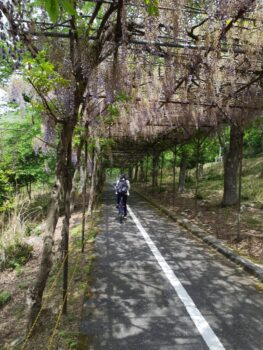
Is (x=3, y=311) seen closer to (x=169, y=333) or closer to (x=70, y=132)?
(x=169, y=333)

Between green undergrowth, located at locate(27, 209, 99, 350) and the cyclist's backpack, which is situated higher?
the cyclist's backpack

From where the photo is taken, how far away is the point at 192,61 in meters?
5.82

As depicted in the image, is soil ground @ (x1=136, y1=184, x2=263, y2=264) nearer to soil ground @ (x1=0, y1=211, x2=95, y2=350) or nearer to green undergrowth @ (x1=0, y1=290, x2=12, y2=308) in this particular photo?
soil ground @ (x1=0, y1=211, x2=95, y2=350)

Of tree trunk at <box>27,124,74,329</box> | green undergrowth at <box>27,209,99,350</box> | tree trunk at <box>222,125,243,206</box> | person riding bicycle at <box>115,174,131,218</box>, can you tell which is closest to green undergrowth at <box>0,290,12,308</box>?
green undergrowth at <box>27,209,99,350</box>

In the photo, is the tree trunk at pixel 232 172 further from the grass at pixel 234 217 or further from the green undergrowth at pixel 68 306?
the green undergrowth at pixel 68 306

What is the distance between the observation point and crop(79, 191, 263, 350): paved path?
3527 millimetres

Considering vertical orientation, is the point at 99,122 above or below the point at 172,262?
above

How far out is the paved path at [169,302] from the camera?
139 inches

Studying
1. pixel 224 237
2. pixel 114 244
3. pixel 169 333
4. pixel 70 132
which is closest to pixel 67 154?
pixel 70 132

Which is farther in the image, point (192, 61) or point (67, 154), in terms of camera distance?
point (192, 61)

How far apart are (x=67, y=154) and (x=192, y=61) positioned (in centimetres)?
309

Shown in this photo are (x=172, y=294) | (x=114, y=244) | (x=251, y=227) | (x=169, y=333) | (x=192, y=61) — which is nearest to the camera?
(x=169, y=333)

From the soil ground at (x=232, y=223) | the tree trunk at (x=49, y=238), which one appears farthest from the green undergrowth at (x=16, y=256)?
the soil ground at (x=232, y=223)

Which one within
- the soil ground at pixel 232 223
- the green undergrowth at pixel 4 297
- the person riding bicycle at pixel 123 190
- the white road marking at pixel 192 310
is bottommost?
the green undergrowth at pixel 4 297
